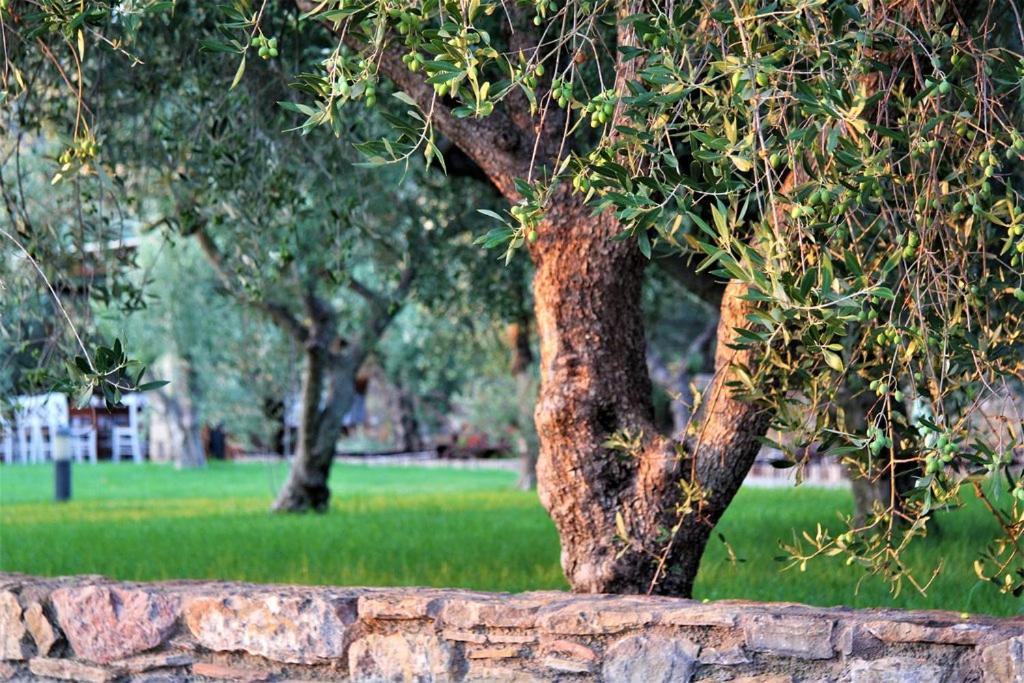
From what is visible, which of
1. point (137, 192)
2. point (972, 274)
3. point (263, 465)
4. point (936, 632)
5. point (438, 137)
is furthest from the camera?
point (263, 465)

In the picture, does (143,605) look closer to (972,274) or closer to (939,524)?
A: (972,274)

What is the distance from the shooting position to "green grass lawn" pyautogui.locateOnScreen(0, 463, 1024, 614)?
7621mm

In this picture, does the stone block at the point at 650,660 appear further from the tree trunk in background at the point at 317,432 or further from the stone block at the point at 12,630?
the tree trunk in background at the point at 317,432

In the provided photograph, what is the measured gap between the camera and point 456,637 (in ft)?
14.0

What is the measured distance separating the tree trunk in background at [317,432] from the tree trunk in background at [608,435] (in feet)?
31.5

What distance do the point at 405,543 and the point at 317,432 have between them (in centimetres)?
432

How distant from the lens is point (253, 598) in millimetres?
4527

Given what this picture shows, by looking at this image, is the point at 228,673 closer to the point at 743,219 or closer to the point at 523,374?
the point at 743,219

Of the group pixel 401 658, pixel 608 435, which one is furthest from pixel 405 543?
pixel 401 658

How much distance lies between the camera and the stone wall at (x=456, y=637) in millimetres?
3766

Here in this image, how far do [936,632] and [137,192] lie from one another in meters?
7.23

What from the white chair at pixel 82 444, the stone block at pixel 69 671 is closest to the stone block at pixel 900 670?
the stone block at pixel 69 671

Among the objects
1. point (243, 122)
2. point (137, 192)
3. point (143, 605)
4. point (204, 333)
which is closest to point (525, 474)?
point (204, 333)

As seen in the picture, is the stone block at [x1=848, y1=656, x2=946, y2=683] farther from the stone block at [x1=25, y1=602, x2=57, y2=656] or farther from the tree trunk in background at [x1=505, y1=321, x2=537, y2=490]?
the tree trunk in background at [x1=505, y1=321, x2=537, y2=490]
